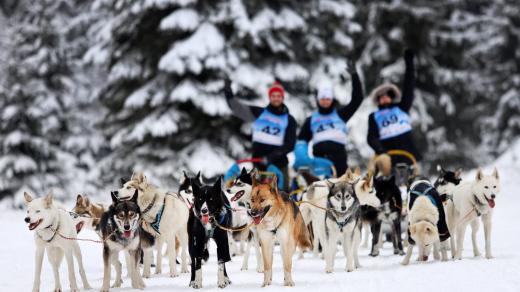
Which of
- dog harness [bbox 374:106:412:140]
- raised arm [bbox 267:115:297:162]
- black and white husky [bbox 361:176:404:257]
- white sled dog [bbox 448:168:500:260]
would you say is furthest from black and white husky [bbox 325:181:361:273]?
dog harness [bbox 374:106:412:140]

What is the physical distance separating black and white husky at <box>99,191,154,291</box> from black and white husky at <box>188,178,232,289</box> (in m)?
0.55

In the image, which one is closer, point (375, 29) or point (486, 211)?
point (486, 211)

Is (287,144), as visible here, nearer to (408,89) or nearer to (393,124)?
(393,124)

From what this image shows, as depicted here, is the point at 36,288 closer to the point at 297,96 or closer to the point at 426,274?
the point at 426,274

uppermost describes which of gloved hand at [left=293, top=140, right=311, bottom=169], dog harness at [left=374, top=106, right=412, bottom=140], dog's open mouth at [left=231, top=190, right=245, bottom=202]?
dog harness at [left=374, top=106, right=412, bottom=140]

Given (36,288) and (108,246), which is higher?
(108,246)

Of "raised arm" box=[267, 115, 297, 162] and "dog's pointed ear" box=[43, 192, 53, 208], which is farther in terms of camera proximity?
"raised arm" box=[267, 115, 297, 162]

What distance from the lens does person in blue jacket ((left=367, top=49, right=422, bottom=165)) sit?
961 centimetres

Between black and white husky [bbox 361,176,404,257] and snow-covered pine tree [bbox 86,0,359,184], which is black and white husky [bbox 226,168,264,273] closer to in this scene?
black and white husky [bbox 361,176,404,257]

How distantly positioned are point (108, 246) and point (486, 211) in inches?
169

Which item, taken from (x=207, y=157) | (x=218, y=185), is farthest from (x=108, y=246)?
(x=207, y=157)

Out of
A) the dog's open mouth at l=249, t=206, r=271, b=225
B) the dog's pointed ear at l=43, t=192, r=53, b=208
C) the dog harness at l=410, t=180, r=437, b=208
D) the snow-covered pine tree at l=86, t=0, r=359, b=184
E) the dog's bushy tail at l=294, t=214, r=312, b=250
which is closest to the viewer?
the dog's open mouth at l=249, t=206, r=271, b=225

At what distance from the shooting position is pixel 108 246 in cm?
582

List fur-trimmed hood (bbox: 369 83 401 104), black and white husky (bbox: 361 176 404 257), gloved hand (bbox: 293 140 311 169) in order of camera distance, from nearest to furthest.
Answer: black and white husky (bbox: 361 176 404 257), gloved hand (bbox: 293 140 311 169), fur-trimmed hood (bbox: 369 83 401 104)
